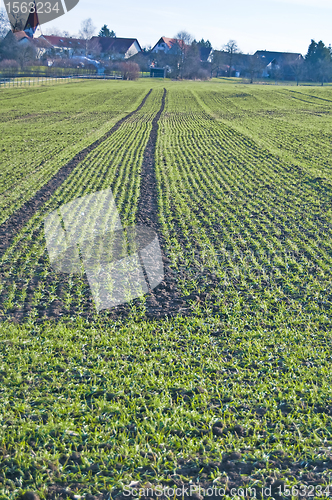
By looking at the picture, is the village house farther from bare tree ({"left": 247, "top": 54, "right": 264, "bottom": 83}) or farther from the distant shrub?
the distant shrub

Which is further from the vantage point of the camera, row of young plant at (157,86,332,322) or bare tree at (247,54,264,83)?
bare tree at (247,54,264,83)

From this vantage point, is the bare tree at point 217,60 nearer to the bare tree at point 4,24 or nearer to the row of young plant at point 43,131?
the bare tree at point 4,24

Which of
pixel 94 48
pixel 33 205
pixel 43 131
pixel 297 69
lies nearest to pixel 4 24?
pixel 94 48

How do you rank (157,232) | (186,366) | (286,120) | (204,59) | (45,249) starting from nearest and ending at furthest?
1. (186,366)
2. (45,249)
3. (157,232)
4. (286,120)
5. (204,59)

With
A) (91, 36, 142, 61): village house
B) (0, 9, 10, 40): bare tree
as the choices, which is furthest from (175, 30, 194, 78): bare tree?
(0, 9, 10, 40): bare tree

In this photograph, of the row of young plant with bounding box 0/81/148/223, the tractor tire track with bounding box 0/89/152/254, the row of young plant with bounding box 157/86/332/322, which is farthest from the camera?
the row of young plant with bounding box 0/81/148/223

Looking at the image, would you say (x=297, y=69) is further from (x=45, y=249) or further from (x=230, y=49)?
(x=45, y=249)
